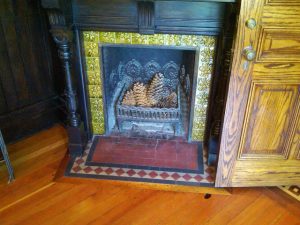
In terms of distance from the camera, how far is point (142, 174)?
199cm

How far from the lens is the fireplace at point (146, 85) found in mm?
1760

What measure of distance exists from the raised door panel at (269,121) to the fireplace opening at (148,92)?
55 centimetres

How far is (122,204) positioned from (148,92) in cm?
88

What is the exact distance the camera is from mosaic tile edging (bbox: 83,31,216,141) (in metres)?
1.90

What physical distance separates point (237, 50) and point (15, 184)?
1.54m

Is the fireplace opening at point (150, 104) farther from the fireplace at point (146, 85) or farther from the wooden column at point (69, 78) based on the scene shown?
the wooden column at point (69, 78)

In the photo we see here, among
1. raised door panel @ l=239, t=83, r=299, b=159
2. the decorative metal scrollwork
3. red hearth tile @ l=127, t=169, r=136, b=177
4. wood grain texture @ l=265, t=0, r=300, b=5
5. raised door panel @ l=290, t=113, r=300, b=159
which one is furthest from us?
the decorative metal scrollwork

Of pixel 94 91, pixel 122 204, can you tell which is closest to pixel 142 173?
pixel 122 204

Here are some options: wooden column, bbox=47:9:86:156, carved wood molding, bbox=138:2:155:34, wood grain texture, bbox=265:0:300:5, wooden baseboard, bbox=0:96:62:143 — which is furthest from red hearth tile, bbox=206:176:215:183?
wooden baseboard, bbox=0:96:62:143

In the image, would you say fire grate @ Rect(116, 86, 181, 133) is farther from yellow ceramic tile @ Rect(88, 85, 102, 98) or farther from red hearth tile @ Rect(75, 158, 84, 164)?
red hearth tile @ Rect(75, 158, 84, 164)

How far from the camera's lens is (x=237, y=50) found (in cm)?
148

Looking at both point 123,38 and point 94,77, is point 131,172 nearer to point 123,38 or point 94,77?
point 94,77

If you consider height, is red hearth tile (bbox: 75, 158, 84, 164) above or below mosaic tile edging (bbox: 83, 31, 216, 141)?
below

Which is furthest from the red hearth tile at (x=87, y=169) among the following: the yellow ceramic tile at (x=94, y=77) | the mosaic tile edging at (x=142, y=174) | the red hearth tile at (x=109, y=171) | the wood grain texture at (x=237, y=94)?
the wood grain texture at (x=237, y=94)
